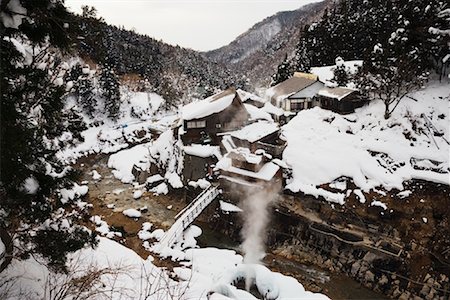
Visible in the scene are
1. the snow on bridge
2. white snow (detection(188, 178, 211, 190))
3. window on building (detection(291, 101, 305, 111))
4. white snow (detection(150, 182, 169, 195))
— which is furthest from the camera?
window on building (detection(291, 101, 305, 111))

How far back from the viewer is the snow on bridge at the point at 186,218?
19.8 metres

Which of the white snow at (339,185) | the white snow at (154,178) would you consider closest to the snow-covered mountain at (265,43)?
the white snow at (154,178)

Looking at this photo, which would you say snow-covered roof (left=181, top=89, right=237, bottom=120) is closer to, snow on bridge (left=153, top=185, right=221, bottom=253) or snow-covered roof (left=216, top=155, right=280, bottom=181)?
snow-covered roof (left=216, top=155, right=280, bottom=181)

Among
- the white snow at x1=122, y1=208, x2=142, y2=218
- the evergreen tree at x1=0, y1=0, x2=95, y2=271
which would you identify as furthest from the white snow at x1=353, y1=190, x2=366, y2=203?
the evergreen tree at x1=0, y1=0, x2=95, y2=271

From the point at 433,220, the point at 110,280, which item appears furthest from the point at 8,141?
the point at 433,220

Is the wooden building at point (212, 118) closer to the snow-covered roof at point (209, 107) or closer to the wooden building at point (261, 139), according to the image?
the snow-covered roof at point (209, 107)

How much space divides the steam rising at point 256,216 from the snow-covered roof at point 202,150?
539 centimetres

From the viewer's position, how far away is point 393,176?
2142cm

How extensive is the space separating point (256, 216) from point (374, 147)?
9593mm

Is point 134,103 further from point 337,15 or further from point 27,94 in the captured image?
point 27,94

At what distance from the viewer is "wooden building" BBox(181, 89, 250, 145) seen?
28531mm

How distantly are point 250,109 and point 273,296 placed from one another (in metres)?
24.3

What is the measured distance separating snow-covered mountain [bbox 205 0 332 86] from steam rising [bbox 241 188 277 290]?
85.9 meters

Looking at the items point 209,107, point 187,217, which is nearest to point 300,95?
point 209,107
